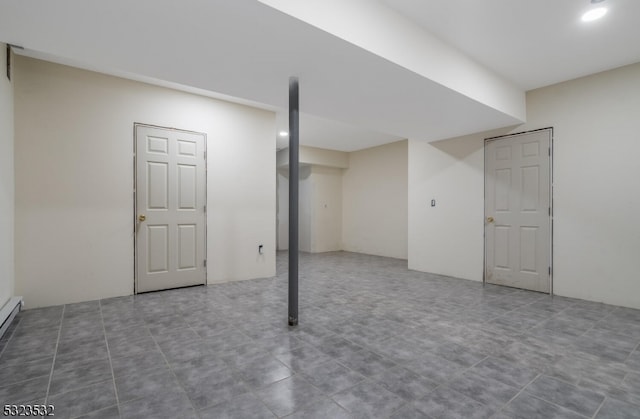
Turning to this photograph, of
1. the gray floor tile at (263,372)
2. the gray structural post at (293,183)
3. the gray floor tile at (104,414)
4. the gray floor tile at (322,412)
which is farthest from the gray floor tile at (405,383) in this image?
the gray floor tile at (104,414)

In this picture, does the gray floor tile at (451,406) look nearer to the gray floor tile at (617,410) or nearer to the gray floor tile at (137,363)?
the gray floor tile at (617,410)

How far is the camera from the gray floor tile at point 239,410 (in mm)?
1668

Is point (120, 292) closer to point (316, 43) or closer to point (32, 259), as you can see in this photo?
point (32, 259)

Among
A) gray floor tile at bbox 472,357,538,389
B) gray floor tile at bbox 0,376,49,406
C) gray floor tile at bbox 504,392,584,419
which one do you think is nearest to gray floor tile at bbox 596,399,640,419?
gray floor tile at bbox 504,392,584,419

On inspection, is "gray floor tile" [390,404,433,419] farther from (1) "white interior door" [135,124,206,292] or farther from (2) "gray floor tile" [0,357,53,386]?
(1) "white interior door" [135,124,206,292]

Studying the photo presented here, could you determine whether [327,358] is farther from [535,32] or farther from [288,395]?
[535,32]

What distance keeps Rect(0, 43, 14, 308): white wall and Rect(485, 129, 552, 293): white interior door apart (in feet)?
20.7

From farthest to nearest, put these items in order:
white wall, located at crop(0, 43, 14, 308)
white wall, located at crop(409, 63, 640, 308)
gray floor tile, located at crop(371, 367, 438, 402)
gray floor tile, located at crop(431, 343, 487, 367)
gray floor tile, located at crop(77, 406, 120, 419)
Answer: white wall, located at crop(409, 63, 640, 308) → white wall, located at crop(0, 43, 14, 308) → gray floor tile, located at crop(431, 343, 487, 367) → gray floor tile, located at crop(371, 367, 438, 402) → gray floor tile, located at crop(77, 406, 120, 419)

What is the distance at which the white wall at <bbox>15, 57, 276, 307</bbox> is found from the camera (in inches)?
138

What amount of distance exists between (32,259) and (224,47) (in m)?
3.38

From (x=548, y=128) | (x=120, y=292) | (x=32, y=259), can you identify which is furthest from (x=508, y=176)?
(x=32, y=259)

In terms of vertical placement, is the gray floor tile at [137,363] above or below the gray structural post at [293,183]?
below

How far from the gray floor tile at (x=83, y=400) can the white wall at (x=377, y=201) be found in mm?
6554

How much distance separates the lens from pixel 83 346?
2551 millimetres
